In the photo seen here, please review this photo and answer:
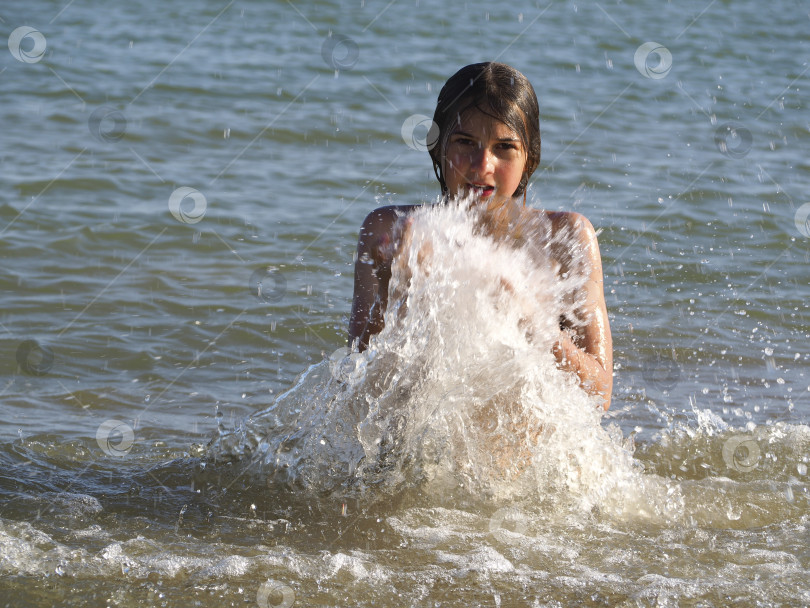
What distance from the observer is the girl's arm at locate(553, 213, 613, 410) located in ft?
11.6

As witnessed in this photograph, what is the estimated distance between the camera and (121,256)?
6.60 meters

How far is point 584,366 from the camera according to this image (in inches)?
141

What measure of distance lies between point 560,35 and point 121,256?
8872 millimetres

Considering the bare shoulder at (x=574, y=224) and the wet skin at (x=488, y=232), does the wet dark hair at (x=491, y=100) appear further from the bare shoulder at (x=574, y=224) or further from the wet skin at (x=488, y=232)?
the bare shoulder at (x=574, y=224)

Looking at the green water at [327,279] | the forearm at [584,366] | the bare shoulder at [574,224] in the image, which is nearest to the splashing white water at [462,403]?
the forearm at [584,366]

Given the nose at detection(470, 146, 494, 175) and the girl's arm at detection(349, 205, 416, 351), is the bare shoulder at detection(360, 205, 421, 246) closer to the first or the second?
the girl's arm at detection(349, 205, 416, 351)

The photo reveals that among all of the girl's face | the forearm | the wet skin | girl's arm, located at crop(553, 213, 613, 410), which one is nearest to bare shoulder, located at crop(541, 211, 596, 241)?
girl's arm, located at crop(553, 213, 613, 410)

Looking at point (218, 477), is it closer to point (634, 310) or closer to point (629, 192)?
point (634, 310)

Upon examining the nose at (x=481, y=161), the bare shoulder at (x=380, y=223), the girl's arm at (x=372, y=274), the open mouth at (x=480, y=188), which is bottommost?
the girl's arm at (x=372, y=274)

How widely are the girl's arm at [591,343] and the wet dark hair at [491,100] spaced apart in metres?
0.44

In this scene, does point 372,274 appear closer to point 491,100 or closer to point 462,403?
point 462,403

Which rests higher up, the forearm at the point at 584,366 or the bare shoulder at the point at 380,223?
the bare shoulder at the point at 380,223

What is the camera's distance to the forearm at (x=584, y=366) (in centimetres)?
352

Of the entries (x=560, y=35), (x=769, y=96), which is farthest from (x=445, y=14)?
(x=769, y=96)
